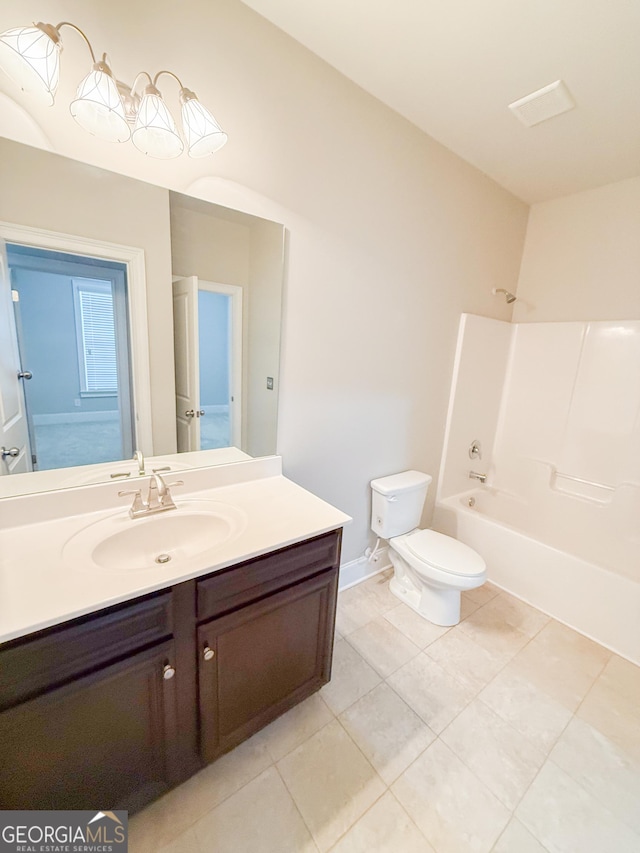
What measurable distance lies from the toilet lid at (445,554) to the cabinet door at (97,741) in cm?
134

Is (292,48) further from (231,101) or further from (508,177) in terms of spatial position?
(508,177)

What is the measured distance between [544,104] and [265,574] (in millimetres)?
2246

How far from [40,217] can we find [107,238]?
0.17 m

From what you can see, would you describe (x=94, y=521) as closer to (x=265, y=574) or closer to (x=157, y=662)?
(x=157, y=662)

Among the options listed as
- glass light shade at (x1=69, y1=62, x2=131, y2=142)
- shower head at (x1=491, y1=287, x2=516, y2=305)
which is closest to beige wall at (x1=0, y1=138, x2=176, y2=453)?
glass light shade at (x1=69, y1=62, x2=131, y2=142)

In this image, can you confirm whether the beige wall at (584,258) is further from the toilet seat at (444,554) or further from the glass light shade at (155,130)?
the glass light shade at (155,130)

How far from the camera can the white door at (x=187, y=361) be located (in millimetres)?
1331

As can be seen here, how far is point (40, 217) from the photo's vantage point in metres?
1.04

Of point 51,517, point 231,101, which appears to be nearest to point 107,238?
point 231,101

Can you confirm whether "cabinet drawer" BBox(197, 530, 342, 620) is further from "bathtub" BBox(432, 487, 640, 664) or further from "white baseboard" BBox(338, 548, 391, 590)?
"bathtub" BBox(432, 487, 640, 664)

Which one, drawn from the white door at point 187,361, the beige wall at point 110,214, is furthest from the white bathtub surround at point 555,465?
the beige wall at point 110,214

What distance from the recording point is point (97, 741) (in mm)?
867

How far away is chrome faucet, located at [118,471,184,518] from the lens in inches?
46.8

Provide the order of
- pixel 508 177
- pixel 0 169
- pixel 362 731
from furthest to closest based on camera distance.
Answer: pixel 508 177 < pixel 362 731 < pixel 0 169
